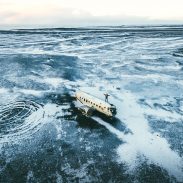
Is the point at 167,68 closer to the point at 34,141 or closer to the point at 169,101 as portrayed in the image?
the point at 169,101

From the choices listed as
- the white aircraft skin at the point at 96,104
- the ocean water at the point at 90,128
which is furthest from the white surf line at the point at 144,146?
the white aircraft skin at the point at 96,104

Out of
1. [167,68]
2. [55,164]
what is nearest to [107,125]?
[55,164]

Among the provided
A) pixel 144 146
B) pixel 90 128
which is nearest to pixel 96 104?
pixel 90 128

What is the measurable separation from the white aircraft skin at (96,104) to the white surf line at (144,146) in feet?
3.61

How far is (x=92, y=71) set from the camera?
3422 centimetres

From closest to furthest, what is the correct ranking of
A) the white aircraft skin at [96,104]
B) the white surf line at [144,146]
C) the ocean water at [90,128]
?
the ocean water at [90,128] < the white surf line at [144,146] < the white aircraft skin at [96,104]

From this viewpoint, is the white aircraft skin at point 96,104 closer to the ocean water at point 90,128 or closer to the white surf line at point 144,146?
the ocean water at point 90,128

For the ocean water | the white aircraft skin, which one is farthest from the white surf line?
the white aircraft skin

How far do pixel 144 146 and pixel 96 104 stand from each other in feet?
17.3

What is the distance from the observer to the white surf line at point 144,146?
1505 cm

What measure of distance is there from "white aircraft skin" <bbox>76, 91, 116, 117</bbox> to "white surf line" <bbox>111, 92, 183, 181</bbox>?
1.10 meters

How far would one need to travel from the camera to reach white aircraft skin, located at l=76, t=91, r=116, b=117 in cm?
2003

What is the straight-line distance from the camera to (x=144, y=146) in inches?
661

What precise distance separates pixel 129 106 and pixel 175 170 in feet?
28.8
